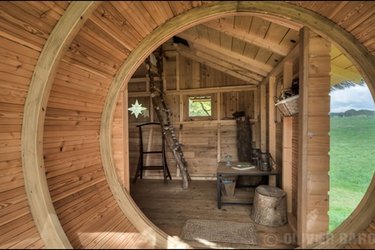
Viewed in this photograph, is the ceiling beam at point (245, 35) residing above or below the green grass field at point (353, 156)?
above

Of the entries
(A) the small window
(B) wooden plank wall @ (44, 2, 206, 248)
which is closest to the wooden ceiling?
(B) wooden plank wall @ (44, 2, 206, 248)

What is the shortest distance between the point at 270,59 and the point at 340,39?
1646 mm

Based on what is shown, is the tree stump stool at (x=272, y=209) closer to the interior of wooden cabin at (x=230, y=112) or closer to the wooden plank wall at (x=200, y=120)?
the interior of wooden cabin at (x=230, y=112)

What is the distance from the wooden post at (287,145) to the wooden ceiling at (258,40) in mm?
209

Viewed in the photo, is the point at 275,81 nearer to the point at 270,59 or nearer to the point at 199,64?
the point at 270,59

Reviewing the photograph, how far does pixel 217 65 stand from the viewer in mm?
4582

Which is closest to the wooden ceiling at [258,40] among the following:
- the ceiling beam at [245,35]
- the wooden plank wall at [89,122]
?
the ceiling beam at [245,35]

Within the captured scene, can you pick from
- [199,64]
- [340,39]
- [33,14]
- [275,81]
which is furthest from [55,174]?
[199,64]

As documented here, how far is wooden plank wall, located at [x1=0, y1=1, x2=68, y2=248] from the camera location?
116 centimetres

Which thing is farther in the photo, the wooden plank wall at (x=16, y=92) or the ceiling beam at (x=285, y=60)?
the ceiling beam at (x=285, y=60)

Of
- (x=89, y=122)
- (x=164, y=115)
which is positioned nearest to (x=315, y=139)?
(x=89, y=122)

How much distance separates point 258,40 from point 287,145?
4.44 feet

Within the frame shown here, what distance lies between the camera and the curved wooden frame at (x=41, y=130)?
1.23 meters

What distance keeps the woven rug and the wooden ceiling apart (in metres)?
2.11
